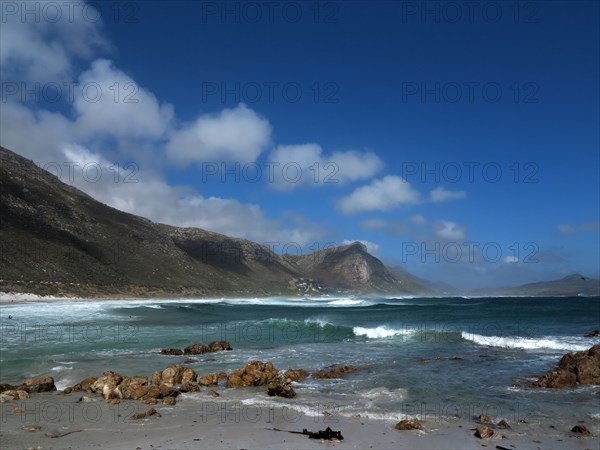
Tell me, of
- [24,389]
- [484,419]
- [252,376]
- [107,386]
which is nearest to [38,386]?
[24,389]

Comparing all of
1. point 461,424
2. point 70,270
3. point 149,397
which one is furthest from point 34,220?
point 461,424

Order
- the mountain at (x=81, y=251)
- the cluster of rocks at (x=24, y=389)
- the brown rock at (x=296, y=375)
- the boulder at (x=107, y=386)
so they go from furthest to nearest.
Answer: the mountain at (x=81, y=251) < the brown rock at (x=296, y=375) < the boulder at (x=107, y=386) < the cluster of rocks at (x=24, y=389)

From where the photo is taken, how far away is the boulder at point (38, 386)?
14.7 m

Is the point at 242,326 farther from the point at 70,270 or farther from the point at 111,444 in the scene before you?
the point at 70,270

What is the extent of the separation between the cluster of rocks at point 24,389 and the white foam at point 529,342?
24.7m

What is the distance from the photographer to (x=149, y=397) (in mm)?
13875

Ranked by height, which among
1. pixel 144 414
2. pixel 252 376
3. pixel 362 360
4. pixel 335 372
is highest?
pixel 252 376

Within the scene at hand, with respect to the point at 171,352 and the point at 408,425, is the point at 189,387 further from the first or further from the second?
the point at 171,352

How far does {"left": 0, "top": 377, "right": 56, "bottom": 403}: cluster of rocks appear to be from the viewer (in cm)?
1372

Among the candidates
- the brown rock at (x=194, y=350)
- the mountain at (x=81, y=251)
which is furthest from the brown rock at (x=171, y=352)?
the mountain at (x=81, y=251)

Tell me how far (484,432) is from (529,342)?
842 inches

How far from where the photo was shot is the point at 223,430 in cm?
1065

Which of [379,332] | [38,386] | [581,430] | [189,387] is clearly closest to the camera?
[581,430]

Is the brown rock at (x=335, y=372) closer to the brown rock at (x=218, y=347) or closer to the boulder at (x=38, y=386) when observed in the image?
the brown rock at (x=218, y=347)
